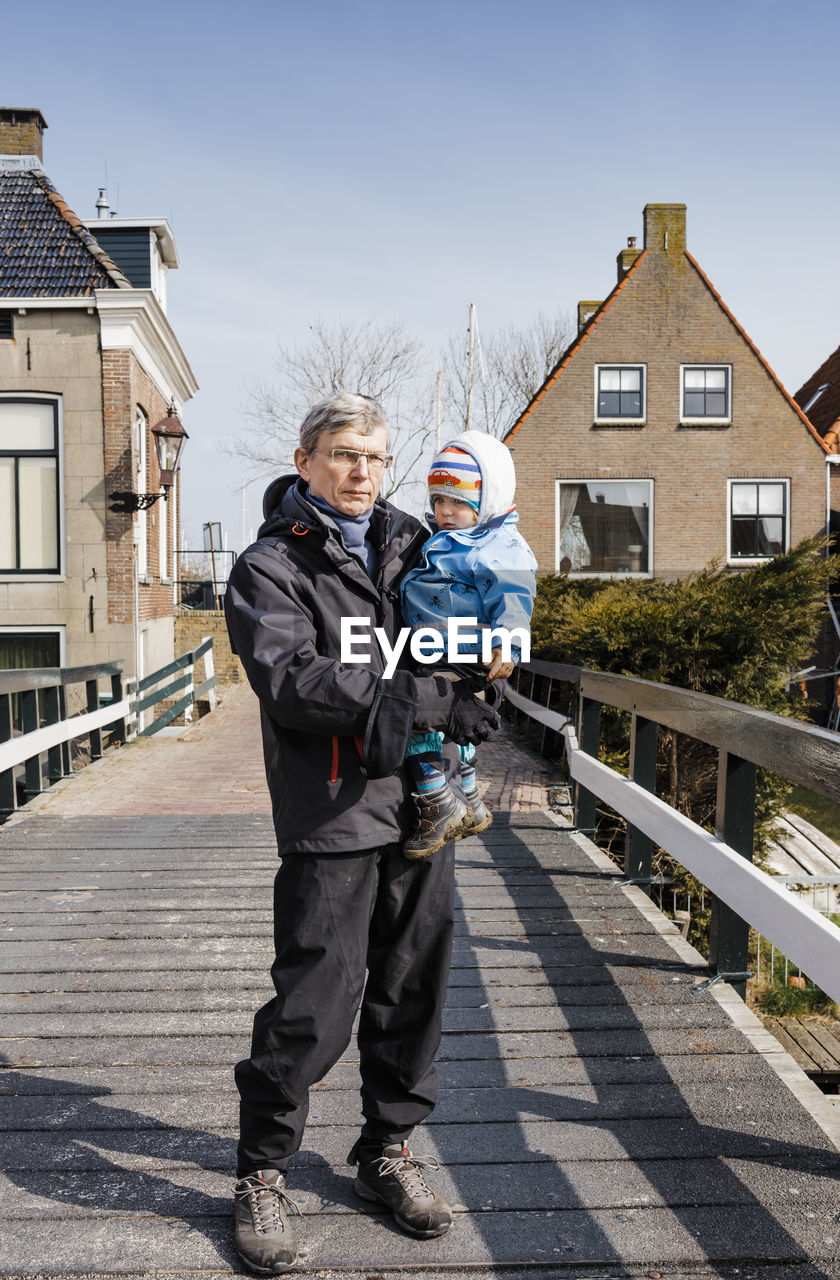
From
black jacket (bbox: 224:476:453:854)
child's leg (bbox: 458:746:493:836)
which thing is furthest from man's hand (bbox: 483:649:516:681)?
child's leg (bbox: 458:746:493:836)

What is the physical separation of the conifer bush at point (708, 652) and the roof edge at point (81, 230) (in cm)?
1074

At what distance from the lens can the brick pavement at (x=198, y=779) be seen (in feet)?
27.2

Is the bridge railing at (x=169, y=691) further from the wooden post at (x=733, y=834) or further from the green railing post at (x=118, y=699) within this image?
the wooden post at (x=733, y=834)

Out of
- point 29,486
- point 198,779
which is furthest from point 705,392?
point 198,779

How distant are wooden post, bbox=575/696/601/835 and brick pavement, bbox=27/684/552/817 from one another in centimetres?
89

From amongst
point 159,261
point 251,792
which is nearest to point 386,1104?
point 251,792

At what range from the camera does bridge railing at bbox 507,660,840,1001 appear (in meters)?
2.90

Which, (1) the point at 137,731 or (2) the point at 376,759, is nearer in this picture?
(2) the point at 376,759

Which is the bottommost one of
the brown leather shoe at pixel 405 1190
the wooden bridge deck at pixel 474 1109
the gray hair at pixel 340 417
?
the wooden bridge deck at pixel 474 1109

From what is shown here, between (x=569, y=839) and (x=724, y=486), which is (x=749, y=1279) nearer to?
(x=569, y=839)

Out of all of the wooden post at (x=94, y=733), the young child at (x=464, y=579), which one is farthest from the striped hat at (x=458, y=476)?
the wooden post at (x=94, y=733)

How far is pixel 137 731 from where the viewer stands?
15750mm

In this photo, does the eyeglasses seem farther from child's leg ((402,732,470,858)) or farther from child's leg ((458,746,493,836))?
child's leg ((458,746,493,836))

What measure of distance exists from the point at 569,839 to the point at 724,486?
62.1 feet
